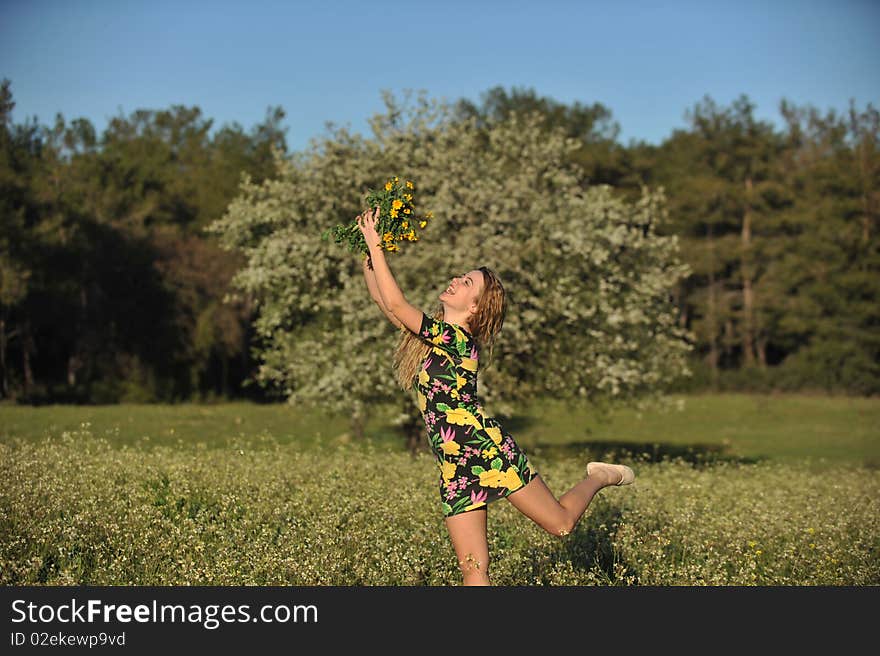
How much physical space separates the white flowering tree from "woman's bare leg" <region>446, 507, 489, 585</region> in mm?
12757

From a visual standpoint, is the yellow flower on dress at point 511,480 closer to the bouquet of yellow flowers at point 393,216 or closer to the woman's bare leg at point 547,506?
the woman's bare leg at point 547,506

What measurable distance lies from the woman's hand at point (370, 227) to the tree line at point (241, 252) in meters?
34.6

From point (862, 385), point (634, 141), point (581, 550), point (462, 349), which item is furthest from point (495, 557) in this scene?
point (634, 141)

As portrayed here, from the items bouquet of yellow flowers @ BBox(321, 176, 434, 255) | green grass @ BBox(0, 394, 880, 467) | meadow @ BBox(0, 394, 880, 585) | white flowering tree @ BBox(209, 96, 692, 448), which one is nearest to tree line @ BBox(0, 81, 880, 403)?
green grass @ BBox(0, 394, 880, 467)

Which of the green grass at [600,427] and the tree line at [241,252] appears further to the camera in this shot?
the tree line at [241,252]

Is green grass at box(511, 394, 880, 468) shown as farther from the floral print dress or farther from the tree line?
the floral print dress

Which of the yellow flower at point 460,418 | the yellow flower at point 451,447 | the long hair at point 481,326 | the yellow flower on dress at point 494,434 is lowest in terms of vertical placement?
the yellow flower at point 451,447

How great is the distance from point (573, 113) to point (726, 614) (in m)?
67.1

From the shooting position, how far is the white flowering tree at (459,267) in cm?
2008

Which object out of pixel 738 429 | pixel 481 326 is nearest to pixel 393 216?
pixel 481 326

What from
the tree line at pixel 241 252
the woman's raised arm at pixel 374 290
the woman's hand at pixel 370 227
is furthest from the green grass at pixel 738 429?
the woman's hand at pixel 370 227

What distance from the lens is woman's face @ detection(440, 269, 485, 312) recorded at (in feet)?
22.1

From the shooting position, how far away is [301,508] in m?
9.95

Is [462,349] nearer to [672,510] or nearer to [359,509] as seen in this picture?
[359,509]
